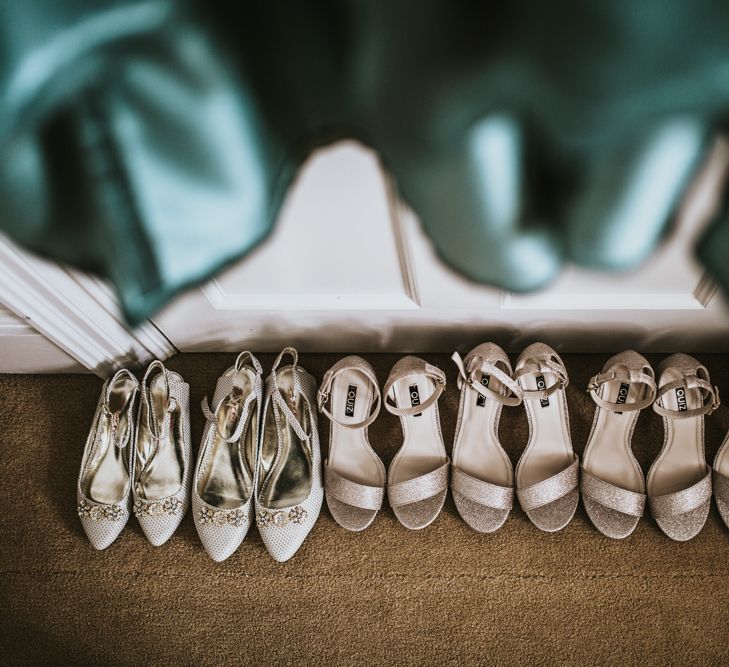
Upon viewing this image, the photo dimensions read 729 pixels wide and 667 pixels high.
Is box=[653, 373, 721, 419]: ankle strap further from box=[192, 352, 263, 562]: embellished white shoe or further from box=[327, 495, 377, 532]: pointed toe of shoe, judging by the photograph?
box=[192, 352, 263, 562]: embellished white shoe

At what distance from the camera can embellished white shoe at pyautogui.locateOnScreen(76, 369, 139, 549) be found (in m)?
1.03

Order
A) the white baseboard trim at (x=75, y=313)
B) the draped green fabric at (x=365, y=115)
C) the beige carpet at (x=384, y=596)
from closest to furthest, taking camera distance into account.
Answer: the draped green fabric at (x=365, y=115) → the white baseboard trim at (x=75, y=313) → the beige carpet at (x=384, y=596)

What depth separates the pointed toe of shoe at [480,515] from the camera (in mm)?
1000

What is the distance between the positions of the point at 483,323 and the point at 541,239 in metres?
0.68

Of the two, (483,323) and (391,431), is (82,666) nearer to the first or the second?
(391,431)

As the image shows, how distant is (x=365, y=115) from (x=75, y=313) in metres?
0.79

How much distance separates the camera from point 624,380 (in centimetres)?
100

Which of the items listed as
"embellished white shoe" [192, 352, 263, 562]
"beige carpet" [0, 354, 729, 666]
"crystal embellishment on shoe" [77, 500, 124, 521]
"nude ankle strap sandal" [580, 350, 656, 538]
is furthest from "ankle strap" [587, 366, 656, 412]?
"crystal embellishment on shoe" [77, 500, 124, 521]

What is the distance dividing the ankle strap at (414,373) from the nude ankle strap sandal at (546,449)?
0.14 metres

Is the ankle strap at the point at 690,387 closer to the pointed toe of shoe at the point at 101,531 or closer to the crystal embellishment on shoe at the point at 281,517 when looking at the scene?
the crystal embellishment on shoe at the point at 281,517

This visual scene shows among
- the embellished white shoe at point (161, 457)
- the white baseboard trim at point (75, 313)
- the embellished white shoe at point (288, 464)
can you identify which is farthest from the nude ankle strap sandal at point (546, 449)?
the white baseboard trim at point (75, 313)

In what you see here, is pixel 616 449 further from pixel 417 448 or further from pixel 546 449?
pixel 417 448

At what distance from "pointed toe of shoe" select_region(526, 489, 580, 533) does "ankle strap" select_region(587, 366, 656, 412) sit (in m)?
0.17

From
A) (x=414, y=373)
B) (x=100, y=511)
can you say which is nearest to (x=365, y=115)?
(x=414, y=373)
